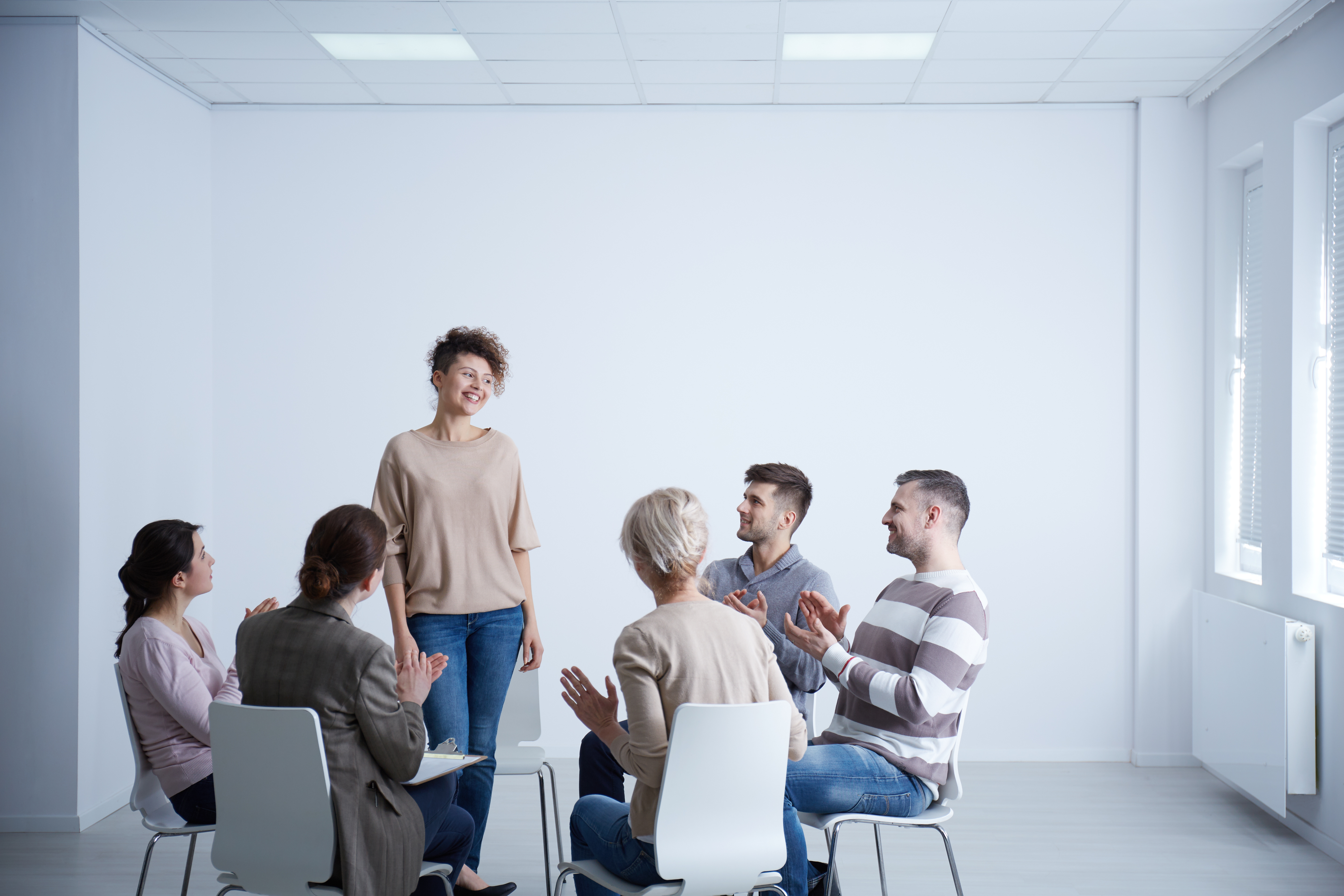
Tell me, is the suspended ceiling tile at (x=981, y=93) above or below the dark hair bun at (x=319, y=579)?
above

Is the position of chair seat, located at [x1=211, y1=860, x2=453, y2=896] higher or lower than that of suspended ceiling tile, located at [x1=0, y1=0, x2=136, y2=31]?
lower

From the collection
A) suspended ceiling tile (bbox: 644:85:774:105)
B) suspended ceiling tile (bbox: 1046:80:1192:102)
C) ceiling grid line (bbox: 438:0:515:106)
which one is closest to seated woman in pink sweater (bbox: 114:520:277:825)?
ceiling grid line (bbox: 438:0:515:106)

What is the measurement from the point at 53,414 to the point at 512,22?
7.53 feet

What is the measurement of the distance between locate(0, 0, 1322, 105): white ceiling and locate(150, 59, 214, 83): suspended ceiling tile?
13mm

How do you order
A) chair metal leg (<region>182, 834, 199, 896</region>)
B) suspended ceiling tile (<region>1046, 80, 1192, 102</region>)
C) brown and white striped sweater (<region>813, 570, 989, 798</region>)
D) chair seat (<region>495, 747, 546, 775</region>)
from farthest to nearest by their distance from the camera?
suspended ceiling tile (<region>1046, 80, 1192, 102</region>), chair seat (<region>495, 747, 546, 775</region>), chair metal leg (<region>182, 834, 199, 896</region>), brown and white striped sweater (<region>813, 570, 989, 798</region>)

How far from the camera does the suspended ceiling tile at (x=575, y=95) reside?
444 centimetres

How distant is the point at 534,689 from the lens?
3.19m

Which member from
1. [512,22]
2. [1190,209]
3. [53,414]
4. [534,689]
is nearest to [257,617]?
[534,689]

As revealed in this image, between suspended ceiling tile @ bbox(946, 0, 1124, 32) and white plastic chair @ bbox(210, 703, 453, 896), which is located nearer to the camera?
white plastic chair @ bbox(210, 703, 453, 896)

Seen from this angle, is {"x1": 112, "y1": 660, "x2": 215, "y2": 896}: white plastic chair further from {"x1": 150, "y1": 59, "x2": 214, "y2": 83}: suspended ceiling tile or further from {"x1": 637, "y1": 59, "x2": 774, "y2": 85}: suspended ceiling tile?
{"x1": 637, "y1": 59, "x2": 774, "y2": 85}: suspended ceiling tile

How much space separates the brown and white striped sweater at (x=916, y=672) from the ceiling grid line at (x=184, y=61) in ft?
11.5

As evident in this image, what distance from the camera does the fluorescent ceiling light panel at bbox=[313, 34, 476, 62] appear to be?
3939 mm

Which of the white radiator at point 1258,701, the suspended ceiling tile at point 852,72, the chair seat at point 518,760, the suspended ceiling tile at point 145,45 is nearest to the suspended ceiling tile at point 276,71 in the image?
the suspended ceiling tile at point 145,45

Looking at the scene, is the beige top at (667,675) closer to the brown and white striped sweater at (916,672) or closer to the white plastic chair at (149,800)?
the brown and white striped sweater at (916,672)
